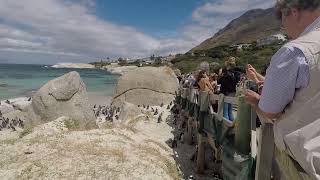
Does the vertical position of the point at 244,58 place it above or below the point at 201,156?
above

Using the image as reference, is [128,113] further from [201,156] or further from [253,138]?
[253,138]

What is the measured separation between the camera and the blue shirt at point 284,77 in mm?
2352

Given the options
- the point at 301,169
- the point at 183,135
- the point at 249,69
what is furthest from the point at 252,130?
the point at 183,135

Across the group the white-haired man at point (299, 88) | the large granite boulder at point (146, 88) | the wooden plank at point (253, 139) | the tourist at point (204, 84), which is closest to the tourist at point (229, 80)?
the tourist at point (204, 84)

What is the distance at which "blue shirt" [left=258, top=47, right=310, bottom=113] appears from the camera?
7.72ft

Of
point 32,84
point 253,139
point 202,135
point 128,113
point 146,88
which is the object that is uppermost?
point 253,139

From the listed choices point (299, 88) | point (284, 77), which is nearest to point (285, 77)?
point (284, 77)

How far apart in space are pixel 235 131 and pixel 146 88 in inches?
678

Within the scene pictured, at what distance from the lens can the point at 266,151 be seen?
375cm

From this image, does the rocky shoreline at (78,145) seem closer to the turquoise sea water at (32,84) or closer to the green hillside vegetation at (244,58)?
the turquoise sea water at (32,84)

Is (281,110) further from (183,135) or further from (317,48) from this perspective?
(183,135)

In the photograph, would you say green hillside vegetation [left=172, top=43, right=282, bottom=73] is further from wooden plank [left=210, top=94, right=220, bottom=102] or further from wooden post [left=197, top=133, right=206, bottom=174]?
wooden plank [left=210, top=94, right=220, bottom=102]

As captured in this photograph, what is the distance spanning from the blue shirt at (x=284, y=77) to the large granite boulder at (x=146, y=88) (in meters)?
19.2

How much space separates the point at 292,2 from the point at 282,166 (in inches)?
51.8
